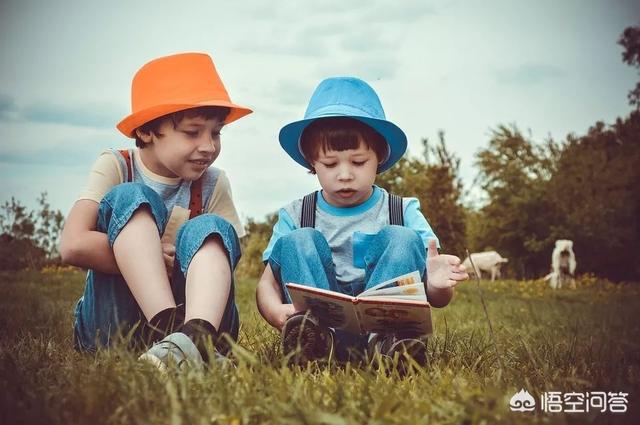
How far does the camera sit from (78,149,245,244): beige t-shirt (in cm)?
251

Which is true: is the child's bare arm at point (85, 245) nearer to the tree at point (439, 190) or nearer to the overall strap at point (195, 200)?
the overall strap at point (195, 200)

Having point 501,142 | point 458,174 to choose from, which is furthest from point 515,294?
point 501,142

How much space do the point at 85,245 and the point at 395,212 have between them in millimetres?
1303

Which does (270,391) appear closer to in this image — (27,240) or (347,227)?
(347,227)

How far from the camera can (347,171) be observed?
2691 mm

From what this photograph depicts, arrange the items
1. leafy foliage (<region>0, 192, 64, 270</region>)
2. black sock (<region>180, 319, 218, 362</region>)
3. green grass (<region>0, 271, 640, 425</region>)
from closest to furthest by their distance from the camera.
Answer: green grass (<region>0, 271, 640, 425</region>) → black sock (<region>180, 319, 218, 362</region>) → leafy foliage (<region>0, 192, 64, 270</region>)

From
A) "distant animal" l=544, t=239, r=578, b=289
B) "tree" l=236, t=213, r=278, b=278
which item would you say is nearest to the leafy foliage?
"tree" l=236, t=213, r=278, b=278

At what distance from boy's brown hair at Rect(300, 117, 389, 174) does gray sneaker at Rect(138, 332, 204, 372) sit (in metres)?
1.13

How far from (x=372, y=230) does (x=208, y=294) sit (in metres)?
0.89

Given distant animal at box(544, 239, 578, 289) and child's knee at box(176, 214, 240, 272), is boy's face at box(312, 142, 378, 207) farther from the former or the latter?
distant animal at box(544, 239, 578, 289)

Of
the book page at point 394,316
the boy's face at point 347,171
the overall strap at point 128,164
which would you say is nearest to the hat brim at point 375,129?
the boy's face at point 347,171

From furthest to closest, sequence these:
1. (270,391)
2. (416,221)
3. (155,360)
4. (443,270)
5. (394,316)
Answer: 1. (416,221)
2. (443,270)
3. (394,316)
4. (155,360)
5. (270,391)

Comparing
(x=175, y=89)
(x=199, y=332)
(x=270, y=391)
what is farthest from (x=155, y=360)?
(x=175, y=89)

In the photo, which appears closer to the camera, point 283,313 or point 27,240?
point 283,313
